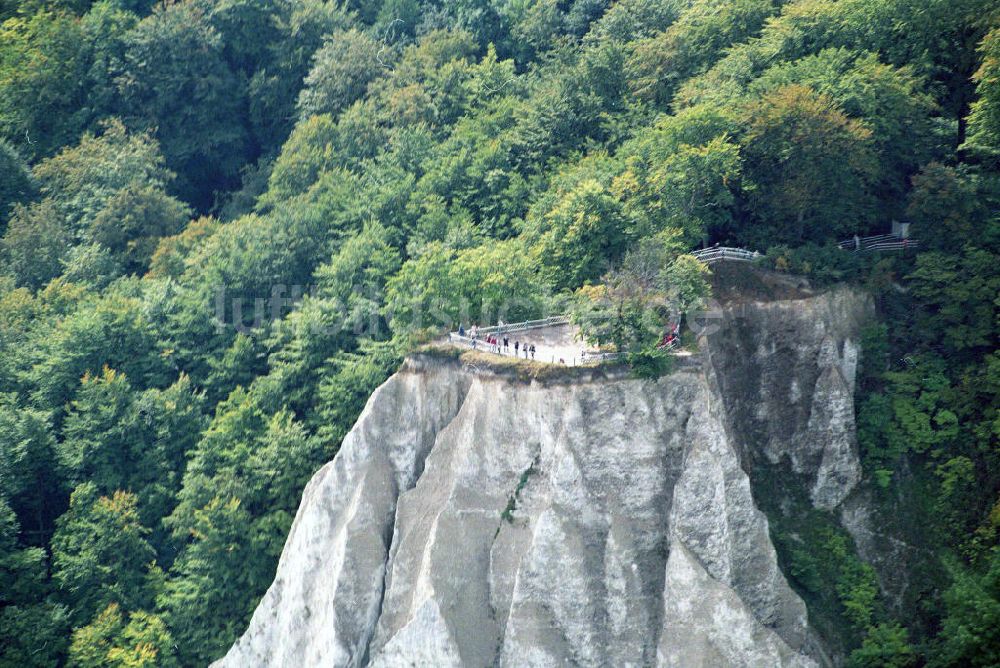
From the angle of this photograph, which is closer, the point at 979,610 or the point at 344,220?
the point at 979,610

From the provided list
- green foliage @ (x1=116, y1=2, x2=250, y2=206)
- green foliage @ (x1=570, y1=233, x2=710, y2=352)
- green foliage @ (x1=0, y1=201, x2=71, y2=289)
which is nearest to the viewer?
green foliage @ (x1=570, y1=233, x2=710, y2=352)

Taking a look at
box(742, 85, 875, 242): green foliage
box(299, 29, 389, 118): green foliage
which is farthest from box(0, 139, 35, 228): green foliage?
box(742, 85, 875, 242): green foliage

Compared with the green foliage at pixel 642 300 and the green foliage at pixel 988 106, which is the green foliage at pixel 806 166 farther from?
the green foliage at pixel 642 300

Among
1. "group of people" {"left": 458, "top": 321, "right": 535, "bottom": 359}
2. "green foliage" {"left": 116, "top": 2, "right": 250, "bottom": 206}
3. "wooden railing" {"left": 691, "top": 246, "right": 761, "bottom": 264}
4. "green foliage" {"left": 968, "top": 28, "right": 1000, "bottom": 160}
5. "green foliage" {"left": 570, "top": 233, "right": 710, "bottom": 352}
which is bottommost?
"group of people" {"left": 458, "top": 321, "right": 535, "bottom": 359}

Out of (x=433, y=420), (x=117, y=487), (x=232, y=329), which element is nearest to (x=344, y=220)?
(x=232, y=329)

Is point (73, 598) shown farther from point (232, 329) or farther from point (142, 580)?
point (232, 329)

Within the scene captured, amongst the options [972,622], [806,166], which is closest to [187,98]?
[806,166]

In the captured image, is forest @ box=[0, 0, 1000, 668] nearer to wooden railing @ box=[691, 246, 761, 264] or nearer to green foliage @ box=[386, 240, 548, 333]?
green foliage @ box=[386, 240, 548, 333]
